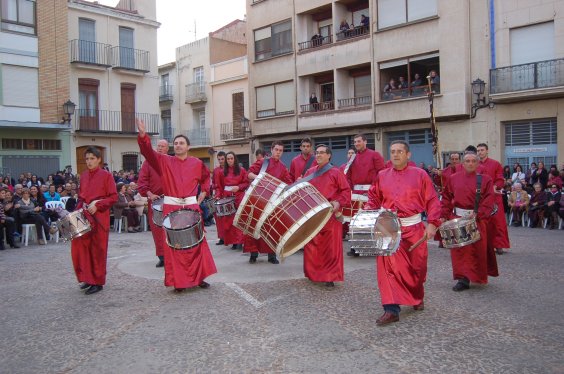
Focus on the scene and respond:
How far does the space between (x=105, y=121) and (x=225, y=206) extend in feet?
66.6

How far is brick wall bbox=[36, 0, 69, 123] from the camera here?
2511 cm

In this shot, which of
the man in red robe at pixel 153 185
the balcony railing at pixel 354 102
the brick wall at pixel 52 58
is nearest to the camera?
the man in red robe at pixel 153 185

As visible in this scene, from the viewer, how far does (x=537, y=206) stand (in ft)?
50.0

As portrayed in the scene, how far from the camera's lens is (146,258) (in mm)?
10703

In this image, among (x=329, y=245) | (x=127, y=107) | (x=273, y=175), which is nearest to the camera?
(x=329, y=245)

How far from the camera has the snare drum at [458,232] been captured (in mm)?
6578

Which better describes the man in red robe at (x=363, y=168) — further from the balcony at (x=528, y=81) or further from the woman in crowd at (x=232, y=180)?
the balcony at (x=528, y=81)

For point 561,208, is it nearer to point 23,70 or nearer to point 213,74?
point 23,70

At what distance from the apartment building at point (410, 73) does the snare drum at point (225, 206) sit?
27.5 feet

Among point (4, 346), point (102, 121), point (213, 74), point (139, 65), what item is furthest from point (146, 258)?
point (213, 74)

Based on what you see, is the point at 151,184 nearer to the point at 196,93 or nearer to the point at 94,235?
the point at 94,235

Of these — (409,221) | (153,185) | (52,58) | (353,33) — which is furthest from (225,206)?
(52,58)

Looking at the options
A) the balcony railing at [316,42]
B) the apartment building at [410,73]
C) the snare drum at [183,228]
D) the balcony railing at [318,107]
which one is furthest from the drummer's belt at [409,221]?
the balcony railing at [316,42]

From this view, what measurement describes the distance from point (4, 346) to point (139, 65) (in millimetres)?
26839
